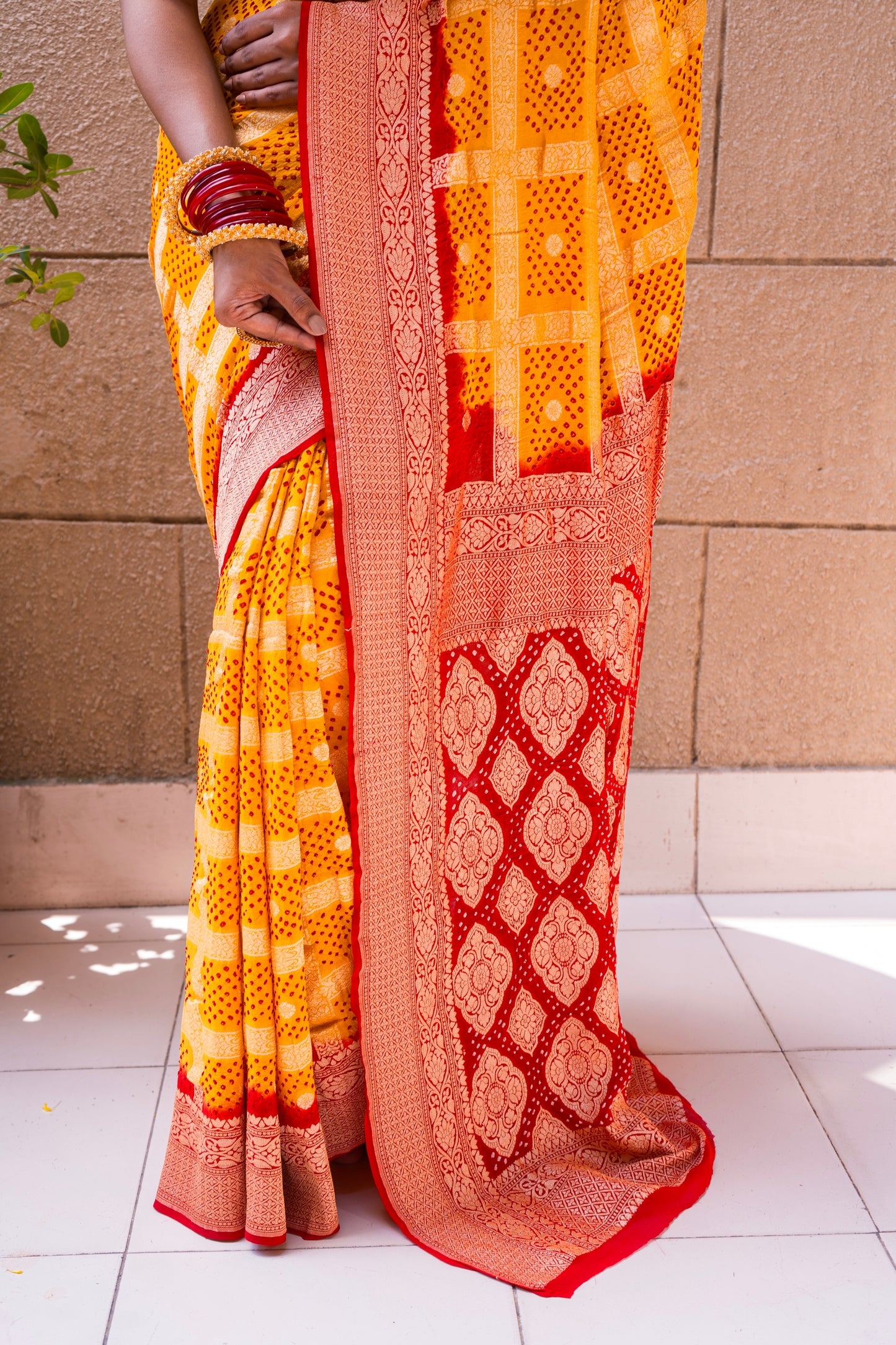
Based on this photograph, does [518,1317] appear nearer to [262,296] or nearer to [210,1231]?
[210,1231]

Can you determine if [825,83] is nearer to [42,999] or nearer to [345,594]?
[345,594]

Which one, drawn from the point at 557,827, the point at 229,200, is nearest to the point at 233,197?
the point at 229,200

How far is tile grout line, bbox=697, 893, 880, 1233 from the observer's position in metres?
1.43

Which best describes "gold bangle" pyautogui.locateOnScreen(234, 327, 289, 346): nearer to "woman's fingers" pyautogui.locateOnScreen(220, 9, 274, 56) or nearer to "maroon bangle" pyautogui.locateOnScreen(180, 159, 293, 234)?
"maroon bangle" pyautogui.locateOnScreen(180, 159, 293, 234)

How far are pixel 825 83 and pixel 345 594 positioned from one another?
4.60 ft

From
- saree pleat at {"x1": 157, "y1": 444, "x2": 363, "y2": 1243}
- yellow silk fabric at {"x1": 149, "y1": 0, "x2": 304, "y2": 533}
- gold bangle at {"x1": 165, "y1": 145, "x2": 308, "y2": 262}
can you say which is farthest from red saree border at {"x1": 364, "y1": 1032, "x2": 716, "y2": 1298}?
gold bangle at {"x1": 165, "y1": 145, "x2": 308, "y2": 262}

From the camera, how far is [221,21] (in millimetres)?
1223

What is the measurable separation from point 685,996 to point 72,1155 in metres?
0.96

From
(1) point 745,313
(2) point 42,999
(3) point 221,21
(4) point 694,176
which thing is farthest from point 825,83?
(2) point 42,999

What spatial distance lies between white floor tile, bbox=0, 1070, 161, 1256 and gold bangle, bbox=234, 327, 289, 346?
103 centimetres

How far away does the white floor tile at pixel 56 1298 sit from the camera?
1.21 m

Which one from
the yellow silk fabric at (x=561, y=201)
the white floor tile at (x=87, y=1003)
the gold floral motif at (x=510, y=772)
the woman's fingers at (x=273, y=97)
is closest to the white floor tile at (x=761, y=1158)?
the gold floral motif at (x=510, y=772)

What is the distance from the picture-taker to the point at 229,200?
1.11 metres

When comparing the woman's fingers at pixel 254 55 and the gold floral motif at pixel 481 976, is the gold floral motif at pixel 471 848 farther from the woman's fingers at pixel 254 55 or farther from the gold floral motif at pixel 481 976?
the woman's fingers at pixel 254 55
